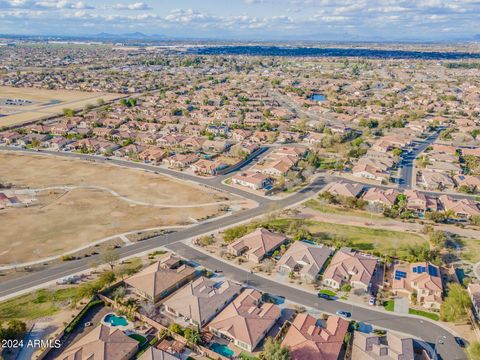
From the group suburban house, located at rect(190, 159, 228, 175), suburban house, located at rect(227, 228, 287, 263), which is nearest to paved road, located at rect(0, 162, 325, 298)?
suburban house, located at rect(190, 159, 228, 175)

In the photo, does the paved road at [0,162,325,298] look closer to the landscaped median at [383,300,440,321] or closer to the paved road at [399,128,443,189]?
the paved road at [399,128,443,189]

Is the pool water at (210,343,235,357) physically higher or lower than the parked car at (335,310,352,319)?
lower

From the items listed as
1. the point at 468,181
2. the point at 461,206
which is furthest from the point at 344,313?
the point at 468,181

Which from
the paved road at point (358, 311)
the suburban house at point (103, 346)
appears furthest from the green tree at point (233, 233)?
the suburban house at point (103, 346)

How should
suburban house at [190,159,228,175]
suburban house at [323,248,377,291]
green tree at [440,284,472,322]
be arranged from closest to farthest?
green tree at [440,284,472,322], suburban house at [323,248,377,291], suburban house at [190,159,228,175]

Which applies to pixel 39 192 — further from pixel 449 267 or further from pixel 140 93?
pixel 140 93

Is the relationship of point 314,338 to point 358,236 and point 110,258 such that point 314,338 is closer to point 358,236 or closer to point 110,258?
point 358,236
